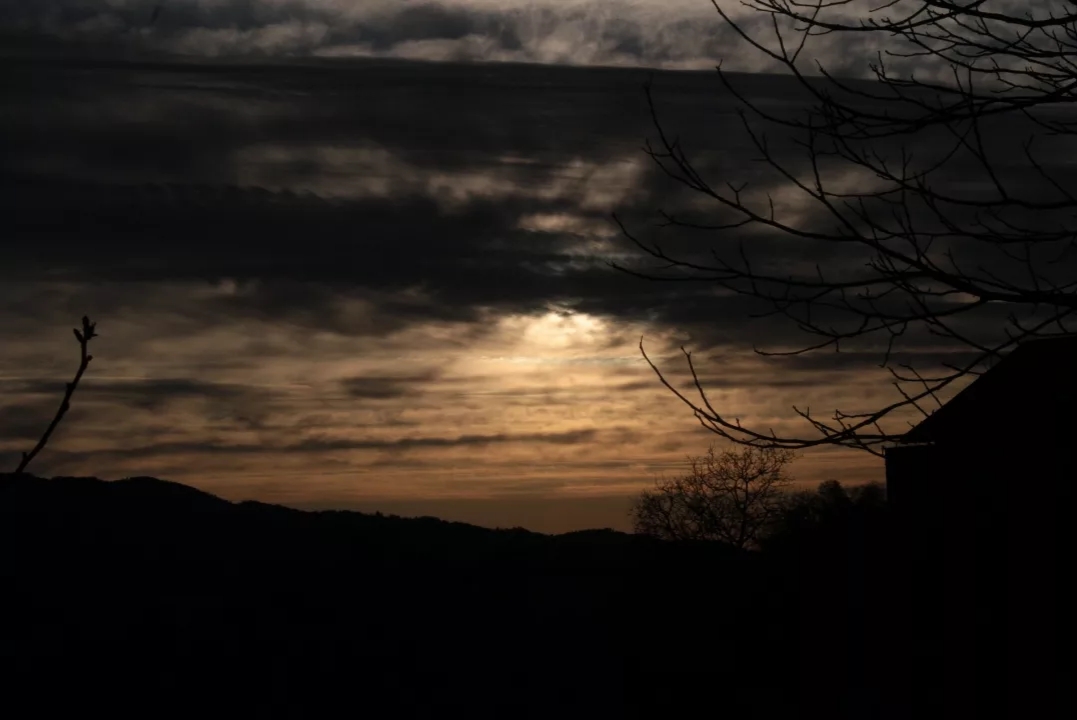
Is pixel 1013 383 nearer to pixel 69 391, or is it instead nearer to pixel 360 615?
pixel 69 391

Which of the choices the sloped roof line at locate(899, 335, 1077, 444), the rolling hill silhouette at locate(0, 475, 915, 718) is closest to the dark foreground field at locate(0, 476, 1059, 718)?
the rolling hill silhouette at locate(0, 475, 915, 718)

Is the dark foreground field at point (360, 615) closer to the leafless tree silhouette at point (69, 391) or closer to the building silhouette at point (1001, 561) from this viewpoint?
the building silhouette at point (1001, 561)

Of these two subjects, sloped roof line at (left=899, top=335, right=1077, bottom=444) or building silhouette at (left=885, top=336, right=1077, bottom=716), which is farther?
sloped roof line at (left=899, top=335, right=1077, bottom=444)

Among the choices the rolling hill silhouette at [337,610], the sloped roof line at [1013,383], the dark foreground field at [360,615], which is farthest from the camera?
the rolling hill silhouette at [337,610]

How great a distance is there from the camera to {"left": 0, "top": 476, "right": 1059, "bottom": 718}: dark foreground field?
2788cm

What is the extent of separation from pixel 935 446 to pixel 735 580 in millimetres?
21924

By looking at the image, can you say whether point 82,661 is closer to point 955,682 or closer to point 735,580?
point 735,580

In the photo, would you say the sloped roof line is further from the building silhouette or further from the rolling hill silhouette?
the rolling hill silhouette

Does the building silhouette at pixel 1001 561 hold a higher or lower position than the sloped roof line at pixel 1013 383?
lower

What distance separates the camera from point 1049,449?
4.62 metres

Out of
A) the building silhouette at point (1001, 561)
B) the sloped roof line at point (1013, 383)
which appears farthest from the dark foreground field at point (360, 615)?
the building silhouette at point (1001, 561)

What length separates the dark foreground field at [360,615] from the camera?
91.5 ft

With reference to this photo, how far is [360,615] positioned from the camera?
160 feet

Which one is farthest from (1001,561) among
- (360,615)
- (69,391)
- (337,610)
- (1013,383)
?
(337,610)
